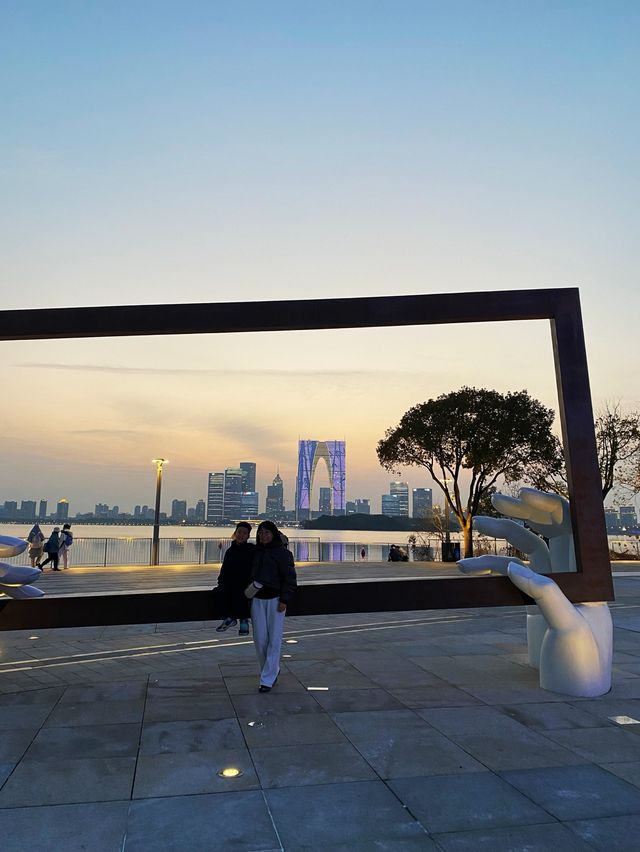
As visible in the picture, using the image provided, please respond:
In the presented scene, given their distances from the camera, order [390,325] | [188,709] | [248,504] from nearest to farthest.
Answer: [188,709]
[390,325]
[248,504]

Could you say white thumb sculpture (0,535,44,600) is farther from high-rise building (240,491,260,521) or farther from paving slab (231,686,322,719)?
high-rise building (240,491,260,521)

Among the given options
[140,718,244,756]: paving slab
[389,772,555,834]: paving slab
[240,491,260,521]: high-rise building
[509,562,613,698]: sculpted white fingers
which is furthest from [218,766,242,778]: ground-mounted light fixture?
[240,491,260,521]: high-rise building

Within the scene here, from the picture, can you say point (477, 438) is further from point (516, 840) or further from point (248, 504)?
point (516, 840)

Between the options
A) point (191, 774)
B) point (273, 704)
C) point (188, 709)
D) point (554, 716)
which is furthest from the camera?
point (273, 704)

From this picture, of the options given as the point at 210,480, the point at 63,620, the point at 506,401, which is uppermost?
the point at 506,401

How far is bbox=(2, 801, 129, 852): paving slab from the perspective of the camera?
2.89 meters

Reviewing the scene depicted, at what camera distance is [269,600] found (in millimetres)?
5719

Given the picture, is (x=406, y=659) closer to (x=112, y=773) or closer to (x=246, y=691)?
(x=246, y=691)

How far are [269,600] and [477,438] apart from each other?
20.7m

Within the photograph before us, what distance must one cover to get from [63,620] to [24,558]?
20.5 metres

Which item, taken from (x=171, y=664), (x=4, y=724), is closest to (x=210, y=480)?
(x=171, y=664)

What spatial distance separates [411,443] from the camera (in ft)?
86.8

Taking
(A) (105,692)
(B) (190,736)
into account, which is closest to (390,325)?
(B) (190,736)

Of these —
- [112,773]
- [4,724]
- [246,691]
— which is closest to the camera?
[112,773]
